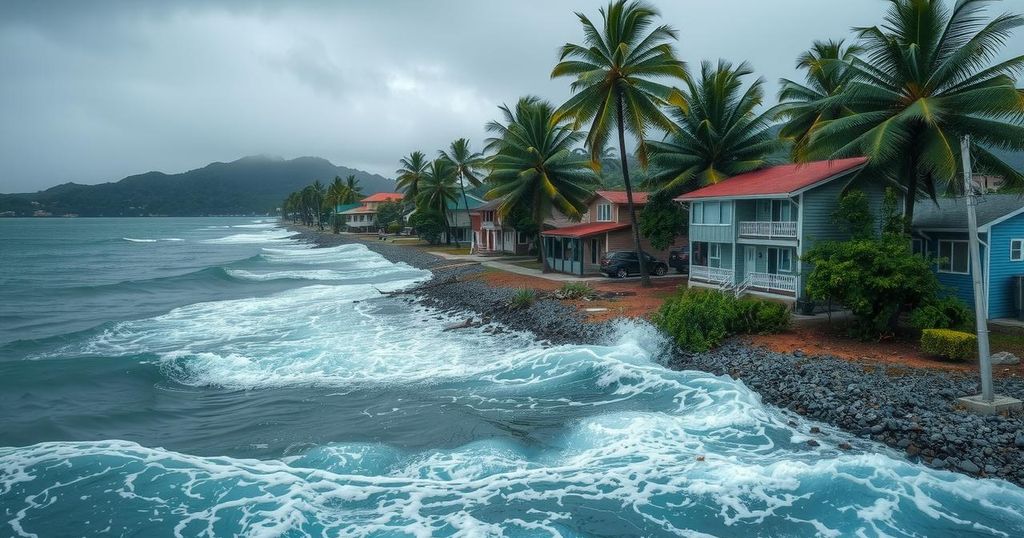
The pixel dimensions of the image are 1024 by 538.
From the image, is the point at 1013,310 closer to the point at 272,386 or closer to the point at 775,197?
the point at 775,197

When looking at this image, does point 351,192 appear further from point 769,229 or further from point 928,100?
→ point 928,100

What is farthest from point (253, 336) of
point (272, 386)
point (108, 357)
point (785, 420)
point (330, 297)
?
point (785, 420)

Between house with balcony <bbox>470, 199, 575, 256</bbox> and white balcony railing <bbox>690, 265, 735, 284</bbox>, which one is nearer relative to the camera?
white balcony railing <bbox>690, 265, 735, 284</bbox>

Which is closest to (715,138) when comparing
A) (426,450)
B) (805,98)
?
(805,98)

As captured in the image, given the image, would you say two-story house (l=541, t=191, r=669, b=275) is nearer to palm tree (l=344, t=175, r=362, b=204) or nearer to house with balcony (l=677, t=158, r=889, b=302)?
house with balcony (l=677, t=158, r=889, b=302)

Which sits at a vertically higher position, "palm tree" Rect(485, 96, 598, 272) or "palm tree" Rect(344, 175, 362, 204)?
"palm tree" Rect(344, 175, 362, 204)

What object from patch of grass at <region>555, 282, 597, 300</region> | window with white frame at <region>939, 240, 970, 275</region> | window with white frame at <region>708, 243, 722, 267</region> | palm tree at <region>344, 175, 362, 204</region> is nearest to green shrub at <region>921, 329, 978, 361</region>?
window with white frame at <region>939, 240, 970, 275</region>
